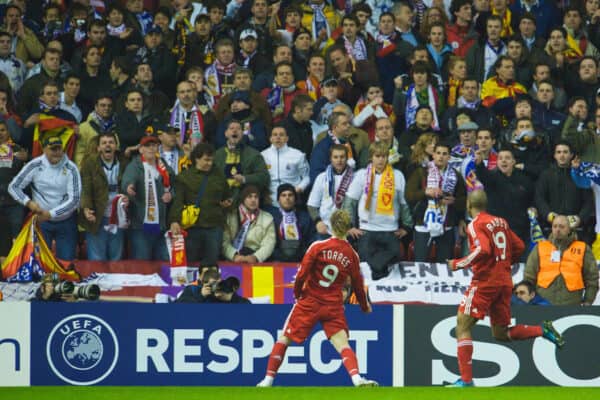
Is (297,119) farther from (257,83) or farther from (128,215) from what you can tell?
(128,215)

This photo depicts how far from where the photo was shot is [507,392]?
32.8 feet

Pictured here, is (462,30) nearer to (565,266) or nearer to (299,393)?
(565,266)

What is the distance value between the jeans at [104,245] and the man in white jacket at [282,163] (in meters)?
1.77

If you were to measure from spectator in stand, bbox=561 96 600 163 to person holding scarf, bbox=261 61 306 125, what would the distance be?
10.2 feet

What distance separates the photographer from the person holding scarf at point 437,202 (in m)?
14.3

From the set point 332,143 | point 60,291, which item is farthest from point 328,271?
point 332,143

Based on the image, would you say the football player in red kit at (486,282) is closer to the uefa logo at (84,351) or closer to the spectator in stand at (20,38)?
the uefa logo at (84,351)

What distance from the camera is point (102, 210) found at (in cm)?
1416

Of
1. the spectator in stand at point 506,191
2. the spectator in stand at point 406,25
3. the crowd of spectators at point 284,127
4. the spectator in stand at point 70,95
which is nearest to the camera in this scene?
the crowd of spectators at point 284,127

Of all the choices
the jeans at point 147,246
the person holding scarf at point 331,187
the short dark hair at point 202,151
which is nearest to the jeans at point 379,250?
the person holding scarf at point 331,187

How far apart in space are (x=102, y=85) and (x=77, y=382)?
424cm

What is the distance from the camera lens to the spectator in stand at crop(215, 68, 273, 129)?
1507 centimetres

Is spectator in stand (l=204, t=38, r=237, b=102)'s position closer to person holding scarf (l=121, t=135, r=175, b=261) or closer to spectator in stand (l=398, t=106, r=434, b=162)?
person holding scarf (l=121, t=135, r=175, b=261)

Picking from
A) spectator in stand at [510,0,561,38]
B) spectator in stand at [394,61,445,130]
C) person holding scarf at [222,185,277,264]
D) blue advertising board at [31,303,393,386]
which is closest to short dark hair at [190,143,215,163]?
person holding scarf at [222,185,277,264]
